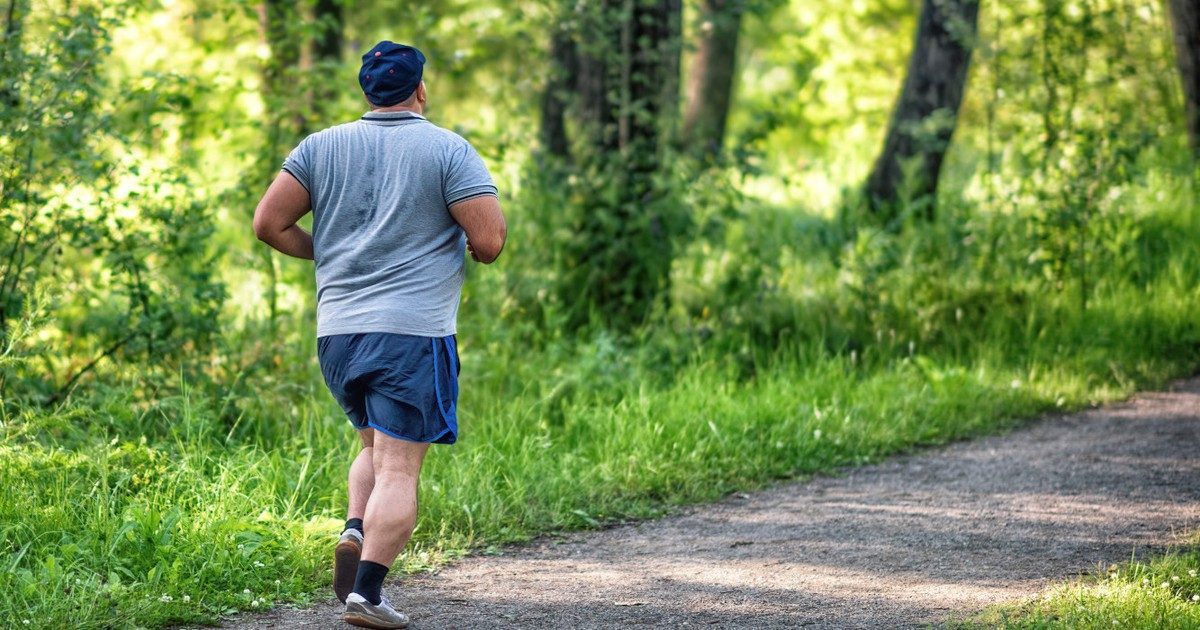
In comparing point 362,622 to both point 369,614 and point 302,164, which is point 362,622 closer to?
point 369,614

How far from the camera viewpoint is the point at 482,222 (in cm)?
414

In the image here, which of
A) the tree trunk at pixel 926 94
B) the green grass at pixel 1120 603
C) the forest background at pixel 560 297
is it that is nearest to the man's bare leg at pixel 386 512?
the forest background at pixel 560 297

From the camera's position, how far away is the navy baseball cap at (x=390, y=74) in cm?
412

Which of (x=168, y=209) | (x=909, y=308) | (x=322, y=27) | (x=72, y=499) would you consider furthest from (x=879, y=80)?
(x=72, y=499)

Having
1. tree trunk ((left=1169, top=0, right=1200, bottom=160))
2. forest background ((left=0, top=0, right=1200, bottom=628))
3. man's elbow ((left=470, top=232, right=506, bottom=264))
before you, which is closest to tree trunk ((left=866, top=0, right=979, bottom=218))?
forest background ((left=0, top=0, right=1200, bottom=628))

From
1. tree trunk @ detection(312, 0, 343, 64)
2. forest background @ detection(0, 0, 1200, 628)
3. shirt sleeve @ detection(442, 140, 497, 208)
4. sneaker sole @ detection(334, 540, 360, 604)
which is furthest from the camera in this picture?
tree trunk @ detection(312, 0, 343, 64)

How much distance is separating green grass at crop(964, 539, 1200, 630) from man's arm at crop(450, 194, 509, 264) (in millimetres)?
2031

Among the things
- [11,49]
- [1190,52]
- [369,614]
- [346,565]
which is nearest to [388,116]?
[346,565]

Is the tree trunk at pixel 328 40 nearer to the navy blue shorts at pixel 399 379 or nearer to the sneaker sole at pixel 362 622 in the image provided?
the navy blue shorts at pixel 399 379

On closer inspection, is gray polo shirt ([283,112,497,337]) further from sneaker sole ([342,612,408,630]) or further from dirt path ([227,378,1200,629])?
dirt path ([227,378,1200,629])

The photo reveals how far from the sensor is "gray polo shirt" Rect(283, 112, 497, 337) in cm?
411

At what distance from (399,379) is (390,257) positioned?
401 millimetres

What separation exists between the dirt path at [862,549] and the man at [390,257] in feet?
1.89

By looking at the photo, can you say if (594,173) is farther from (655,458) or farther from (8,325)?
(8,325)
